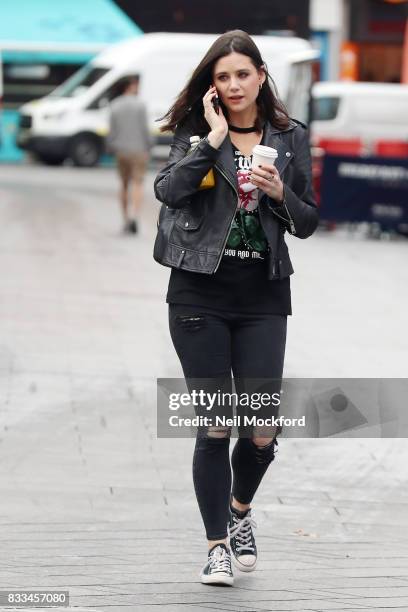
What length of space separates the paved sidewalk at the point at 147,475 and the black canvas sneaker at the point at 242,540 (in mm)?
59

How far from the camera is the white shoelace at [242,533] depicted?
5.02 meters

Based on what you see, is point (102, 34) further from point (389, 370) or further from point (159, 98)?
point (389, 370)

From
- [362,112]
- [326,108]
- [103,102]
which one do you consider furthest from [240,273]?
[103,102]

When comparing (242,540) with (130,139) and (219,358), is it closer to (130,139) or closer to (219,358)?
(219,358)

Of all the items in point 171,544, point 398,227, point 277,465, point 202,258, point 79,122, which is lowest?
point 79,122

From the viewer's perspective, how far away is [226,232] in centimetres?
464

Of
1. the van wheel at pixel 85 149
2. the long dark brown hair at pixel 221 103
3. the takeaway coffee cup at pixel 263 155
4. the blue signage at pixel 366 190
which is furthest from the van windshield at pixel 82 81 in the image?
the takeaway coffee cup at pixel 263 155

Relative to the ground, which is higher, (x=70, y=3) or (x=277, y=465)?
(x=277, y=465)

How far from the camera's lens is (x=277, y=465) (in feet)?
21.9

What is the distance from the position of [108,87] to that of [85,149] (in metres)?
1.71

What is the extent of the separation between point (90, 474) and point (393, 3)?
33224 millimetres

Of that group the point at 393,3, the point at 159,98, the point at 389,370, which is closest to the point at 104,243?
the point at 389,370

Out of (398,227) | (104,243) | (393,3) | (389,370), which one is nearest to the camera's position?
(389,370)

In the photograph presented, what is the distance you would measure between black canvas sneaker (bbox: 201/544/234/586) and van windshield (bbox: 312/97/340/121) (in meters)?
25.0
